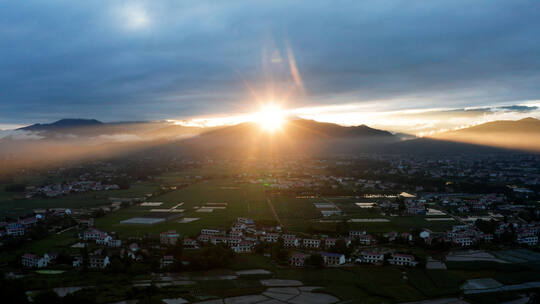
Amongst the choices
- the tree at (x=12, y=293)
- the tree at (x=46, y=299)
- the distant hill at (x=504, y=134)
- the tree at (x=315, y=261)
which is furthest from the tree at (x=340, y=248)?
the distant hill at (x=504, y=134)

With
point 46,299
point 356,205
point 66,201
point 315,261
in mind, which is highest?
point 66,201

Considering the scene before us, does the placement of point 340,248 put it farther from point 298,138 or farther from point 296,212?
point 298,138

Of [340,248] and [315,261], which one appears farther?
[340,248]

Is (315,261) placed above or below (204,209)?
below

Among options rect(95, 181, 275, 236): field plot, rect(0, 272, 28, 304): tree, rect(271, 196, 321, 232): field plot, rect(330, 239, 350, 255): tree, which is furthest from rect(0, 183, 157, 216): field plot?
rect(330, 239, 350, 255): tree

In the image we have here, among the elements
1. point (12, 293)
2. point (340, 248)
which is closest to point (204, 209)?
point (340, 248)

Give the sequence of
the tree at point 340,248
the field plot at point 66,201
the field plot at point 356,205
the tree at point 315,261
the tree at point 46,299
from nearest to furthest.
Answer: the tree at point 46,299 < the tree at point 315,261 < the tree at point 340,248 < the field plot at point 356,205 < the field plot at point 66,201

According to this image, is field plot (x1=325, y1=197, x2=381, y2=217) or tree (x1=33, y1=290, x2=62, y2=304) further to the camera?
field plot (x1=325, y1=197, x2=381, y2=217)

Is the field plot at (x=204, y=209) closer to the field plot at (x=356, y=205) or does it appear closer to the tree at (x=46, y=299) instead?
the field plot at (x=356, y=205)

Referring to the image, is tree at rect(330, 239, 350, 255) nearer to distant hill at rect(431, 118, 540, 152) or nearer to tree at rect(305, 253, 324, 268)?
tree at rect(305, 253, 324, 268)
